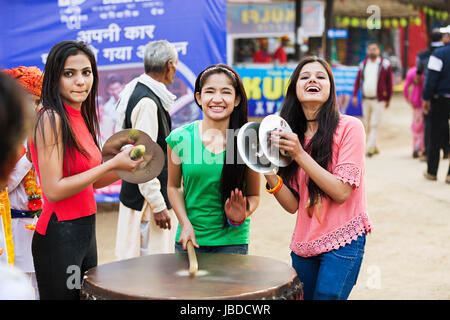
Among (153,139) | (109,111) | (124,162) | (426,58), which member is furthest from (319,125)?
(426,58)

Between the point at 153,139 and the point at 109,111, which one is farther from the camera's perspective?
the point at 109,111

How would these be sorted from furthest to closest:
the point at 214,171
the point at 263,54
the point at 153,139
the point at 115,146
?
the point at 263,54
the point at 153,139
the point at 214,171
the point at 115,146

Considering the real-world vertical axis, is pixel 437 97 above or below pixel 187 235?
above

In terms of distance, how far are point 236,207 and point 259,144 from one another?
377mm

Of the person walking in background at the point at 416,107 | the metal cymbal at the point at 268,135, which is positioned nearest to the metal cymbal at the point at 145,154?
the metal cymbal at the point at 268,135

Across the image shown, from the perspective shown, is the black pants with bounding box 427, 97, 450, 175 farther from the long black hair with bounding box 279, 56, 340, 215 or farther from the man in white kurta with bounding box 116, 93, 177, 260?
the long black hair with bounding box 279, 56, 340, 215

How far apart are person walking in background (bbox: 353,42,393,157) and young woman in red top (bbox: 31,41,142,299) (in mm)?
7623

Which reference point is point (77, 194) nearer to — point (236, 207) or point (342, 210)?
point (236, 207)

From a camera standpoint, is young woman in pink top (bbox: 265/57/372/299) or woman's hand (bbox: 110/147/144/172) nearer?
woman's hand (bbox: 110/147/144/172)

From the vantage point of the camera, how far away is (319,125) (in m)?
2.51

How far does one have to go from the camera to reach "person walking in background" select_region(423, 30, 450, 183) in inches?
286

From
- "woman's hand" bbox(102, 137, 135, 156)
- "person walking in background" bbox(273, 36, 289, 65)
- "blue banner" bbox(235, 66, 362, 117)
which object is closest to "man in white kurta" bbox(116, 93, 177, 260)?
"woman's hand" bbox(102, 137, 135, 156)

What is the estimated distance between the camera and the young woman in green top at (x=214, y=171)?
8.48ft
